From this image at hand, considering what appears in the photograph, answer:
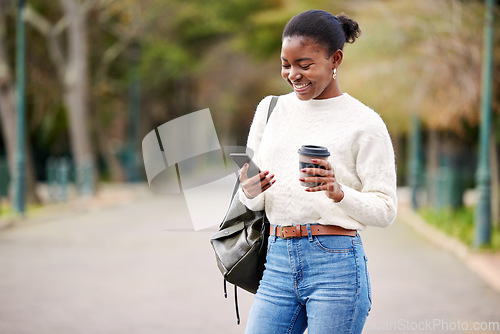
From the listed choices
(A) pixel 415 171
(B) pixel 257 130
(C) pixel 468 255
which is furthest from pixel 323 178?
(A) pixel 415 171

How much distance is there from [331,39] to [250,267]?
885mm

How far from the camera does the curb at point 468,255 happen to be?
30.2ft

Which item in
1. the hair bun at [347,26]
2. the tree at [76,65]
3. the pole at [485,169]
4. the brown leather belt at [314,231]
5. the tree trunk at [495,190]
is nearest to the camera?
the brown leather belt at [314,231]

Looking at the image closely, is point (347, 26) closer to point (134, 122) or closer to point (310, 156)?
point (310, 156)

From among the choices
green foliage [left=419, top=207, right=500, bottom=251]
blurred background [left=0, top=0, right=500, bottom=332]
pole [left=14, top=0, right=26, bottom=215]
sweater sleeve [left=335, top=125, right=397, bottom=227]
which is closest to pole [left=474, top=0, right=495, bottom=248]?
blurred background [left=0, top=0, right=500, bottom=332]

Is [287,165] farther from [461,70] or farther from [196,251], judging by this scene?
[461,70]

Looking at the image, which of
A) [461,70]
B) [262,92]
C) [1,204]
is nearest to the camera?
[461,70]

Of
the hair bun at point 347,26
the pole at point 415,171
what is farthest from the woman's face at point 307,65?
the pole at point 415,171

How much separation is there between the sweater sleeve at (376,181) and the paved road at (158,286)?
379 centimetres

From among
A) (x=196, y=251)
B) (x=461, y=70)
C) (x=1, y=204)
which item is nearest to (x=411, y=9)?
(x=461, y=70)

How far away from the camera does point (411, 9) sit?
15500 millimetres

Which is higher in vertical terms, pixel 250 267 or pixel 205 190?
pixel 205 190

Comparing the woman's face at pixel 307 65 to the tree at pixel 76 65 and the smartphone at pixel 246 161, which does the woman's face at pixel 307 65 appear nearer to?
the smartphone at pixel 246 161

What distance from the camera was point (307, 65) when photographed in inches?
106
